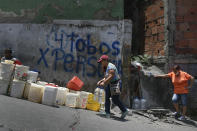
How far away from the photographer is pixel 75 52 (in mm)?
7793

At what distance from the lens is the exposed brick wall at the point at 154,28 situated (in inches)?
340

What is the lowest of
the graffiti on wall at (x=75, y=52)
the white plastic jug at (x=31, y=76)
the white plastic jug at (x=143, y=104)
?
the white plastic jug at (x=143, y=104)

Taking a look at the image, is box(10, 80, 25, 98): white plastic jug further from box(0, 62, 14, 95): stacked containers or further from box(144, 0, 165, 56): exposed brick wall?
box(144, 0, 165, 56): exposed brick wall

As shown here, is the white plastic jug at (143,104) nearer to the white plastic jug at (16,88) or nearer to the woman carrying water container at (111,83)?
the woman carrying water container at (111,83)

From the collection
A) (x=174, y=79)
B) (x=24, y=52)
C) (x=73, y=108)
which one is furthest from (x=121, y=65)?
(x=24, y=52)

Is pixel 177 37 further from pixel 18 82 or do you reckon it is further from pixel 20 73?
pixel 18 82

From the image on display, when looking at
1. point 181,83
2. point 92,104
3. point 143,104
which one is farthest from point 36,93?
point 181,83

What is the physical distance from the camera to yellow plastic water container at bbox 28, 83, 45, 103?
6.00m

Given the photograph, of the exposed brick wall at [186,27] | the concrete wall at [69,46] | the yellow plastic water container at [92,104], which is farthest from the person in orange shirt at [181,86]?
the yellow plastic water container at [92,104]

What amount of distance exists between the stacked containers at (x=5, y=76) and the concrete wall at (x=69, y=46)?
1.82 meters

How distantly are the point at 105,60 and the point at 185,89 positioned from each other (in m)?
2.68

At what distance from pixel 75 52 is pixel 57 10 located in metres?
1.62

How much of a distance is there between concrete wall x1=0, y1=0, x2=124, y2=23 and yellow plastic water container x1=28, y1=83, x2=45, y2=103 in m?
2.96

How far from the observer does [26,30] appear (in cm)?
816
